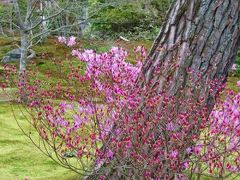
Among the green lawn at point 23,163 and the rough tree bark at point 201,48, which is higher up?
the rough tree bark at point 201,48

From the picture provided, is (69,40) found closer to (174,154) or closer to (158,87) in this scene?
(158,87)

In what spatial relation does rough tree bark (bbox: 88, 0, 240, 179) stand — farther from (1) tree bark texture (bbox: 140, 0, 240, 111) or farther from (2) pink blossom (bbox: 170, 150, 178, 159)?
(2) pink blossom (bbox: 170, 150, 178, 159)

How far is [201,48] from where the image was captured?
4.07 metres

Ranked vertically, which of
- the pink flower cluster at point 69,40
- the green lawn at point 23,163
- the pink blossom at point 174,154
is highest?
the pink flower cluster at point 69,40

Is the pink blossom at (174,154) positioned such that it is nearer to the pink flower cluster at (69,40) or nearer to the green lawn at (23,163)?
the pink flower cluster at (69,40)

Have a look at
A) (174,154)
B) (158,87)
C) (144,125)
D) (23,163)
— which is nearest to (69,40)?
(158,87)

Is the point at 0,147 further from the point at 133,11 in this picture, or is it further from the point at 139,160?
the point at 133,11

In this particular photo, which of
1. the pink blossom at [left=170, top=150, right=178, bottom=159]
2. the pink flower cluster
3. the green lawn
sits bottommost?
the green lawn

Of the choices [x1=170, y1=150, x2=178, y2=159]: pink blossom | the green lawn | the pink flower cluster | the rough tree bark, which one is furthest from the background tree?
the green lawn

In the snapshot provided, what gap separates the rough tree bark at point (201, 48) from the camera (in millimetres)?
4037

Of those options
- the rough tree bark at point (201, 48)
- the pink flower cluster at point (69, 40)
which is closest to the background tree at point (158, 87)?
the rough tree bark at point (201, 48)

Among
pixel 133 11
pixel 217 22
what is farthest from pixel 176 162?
pixel 133 11

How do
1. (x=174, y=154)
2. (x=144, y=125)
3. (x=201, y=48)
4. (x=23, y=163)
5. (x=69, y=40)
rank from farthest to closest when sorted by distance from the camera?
1. (x=23, y=163)
2. (x=69, y=40)
3. (x=201, y=48)
4. (x=144, y=125)
5. (x=174, y=154)

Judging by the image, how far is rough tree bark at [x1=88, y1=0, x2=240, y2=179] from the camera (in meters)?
4.04
